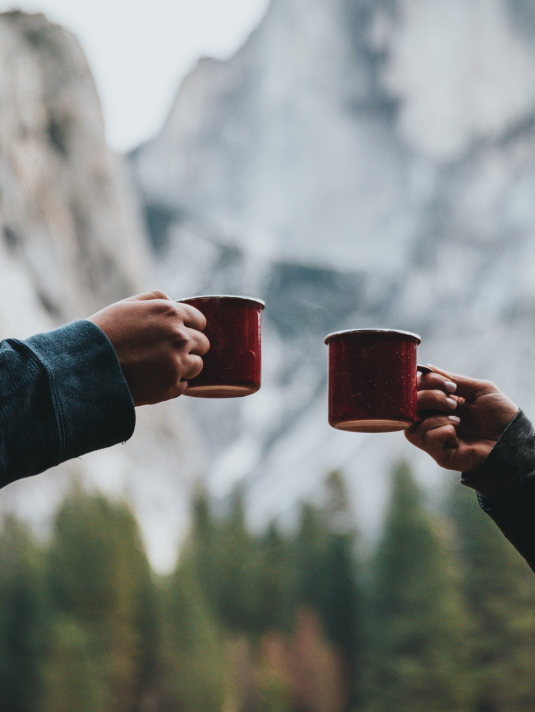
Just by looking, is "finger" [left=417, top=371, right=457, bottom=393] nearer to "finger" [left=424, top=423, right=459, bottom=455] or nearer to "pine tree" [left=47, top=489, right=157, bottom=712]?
"finger" [left=424, top=423, right=459, bottom=455]

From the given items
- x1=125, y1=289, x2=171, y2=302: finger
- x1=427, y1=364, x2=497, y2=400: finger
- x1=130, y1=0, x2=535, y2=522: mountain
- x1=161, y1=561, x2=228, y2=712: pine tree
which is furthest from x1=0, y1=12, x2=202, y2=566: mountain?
x1=125, y1=289, x2=171, y2=302: finger

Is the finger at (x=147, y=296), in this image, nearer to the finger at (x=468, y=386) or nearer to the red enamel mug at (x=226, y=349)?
the red enamel mug at (x=226, y=349)

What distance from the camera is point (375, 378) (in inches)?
59.0

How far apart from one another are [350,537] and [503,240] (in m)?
28.2

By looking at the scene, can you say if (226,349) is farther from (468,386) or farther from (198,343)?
(468,386)

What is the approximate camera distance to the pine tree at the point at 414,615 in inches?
635

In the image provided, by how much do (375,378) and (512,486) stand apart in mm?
273

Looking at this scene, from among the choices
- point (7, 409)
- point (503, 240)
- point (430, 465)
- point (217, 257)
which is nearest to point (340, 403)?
point (7, 409)

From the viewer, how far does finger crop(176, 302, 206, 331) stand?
4.09ft

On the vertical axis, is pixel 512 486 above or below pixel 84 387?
below

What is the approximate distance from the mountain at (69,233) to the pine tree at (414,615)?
7.13 meters

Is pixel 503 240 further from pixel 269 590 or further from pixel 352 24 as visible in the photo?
pixel 269 590

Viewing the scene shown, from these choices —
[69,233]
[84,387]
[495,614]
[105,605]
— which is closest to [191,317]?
[84,387]

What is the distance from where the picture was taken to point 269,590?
19875mm
